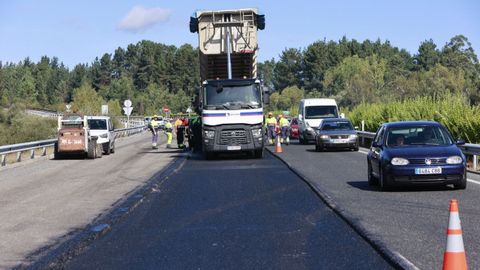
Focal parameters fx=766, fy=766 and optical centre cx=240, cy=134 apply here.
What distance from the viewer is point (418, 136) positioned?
1564 cm

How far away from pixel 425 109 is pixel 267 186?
53.8 feet

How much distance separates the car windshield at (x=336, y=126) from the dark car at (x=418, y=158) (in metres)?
15.9

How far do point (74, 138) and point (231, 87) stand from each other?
7303 mm

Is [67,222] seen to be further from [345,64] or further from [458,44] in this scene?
[458,44]

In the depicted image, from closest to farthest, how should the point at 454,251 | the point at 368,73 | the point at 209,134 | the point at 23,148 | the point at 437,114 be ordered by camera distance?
the point at 454,251 → the point at 209,134 → the point at 437,114 → the point at 23,148 → the point at 368,73

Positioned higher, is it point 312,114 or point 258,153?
point 312,114

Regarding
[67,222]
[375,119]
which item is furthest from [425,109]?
[67,222]

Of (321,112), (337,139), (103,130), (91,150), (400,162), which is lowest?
(91,150)

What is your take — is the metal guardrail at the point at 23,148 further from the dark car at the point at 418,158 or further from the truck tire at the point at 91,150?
the dark car at the point at 418,158

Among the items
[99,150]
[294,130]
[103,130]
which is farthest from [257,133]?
[294,130]

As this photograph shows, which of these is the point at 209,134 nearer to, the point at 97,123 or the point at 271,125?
the point at 97,123

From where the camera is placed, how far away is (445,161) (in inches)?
567

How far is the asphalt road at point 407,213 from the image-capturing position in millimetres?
8594

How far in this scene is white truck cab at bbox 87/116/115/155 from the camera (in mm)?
32812
